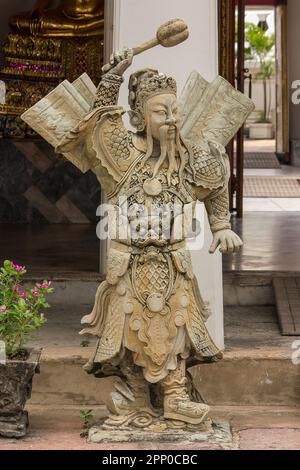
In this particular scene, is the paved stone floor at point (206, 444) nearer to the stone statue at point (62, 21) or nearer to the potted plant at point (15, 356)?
the potted plant at point (15, 356)

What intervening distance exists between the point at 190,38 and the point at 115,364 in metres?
1.90

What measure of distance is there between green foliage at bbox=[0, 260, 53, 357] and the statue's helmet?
865 mm

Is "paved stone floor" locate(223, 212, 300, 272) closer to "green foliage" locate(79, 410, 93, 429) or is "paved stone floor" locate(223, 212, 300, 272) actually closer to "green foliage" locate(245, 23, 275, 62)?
"green foliage" locate(79, 410, 93, 429)

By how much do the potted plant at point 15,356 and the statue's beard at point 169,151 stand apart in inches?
30.1

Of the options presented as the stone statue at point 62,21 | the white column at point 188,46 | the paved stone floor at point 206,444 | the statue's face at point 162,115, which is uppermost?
the stone statue at point 62,21

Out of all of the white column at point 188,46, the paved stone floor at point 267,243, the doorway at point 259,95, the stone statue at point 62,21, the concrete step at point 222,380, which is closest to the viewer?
the concrete step at point 222,380

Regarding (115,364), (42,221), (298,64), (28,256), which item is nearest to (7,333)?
(115,364)

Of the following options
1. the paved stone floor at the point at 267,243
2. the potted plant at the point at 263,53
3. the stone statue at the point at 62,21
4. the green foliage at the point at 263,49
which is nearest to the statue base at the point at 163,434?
the paved stone floor at the point at 267,243

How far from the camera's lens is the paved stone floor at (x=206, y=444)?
233 inches

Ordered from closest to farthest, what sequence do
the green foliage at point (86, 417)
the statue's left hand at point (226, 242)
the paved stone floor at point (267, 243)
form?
the statue's left hand at point (226, 242)
the green foliage at point (86, 417)
the paved stone floor at point (267, 243)

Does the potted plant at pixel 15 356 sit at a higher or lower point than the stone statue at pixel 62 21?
lower

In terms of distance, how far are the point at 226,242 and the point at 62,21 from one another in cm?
624

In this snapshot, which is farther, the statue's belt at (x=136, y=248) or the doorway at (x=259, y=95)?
the doorway at (x=259, y=95)
